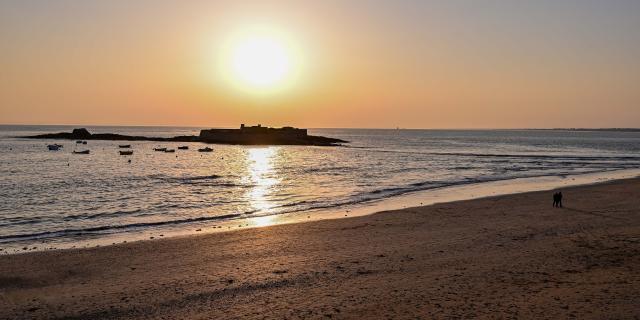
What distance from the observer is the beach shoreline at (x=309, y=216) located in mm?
19062

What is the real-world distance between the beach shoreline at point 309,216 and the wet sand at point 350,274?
181cm

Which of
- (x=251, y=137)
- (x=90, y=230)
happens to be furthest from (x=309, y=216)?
(x=251, y=137)

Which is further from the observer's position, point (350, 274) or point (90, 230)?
point (90, 230)

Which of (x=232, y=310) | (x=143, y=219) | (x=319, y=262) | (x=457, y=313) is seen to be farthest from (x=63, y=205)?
(x=457, y=313)

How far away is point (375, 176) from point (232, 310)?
4075cm

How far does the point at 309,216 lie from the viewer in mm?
25859

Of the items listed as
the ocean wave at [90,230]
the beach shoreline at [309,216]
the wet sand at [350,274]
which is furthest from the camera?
the ocean wave at [90,230]

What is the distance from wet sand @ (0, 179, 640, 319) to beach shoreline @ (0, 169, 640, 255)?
181 centimetres

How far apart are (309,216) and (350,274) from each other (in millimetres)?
12225

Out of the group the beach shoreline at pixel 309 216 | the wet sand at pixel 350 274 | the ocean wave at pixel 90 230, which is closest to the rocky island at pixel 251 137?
the beach shoreline at pixel 309 216

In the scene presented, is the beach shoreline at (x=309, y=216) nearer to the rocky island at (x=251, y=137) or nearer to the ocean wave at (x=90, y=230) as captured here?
the ocean wave at (x=90, y=230)

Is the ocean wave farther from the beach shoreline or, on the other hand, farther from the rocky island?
the rocky island

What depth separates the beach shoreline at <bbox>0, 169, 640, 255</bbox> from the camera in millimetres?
19062

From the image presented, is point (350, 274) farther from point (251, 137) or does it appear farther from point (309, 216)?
point (251, 137)
